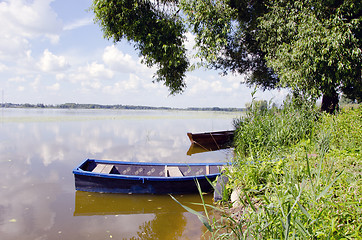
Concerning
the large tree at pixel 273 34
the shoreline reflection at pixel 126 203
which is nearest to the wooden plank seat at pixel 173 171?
the shoreline reflection at pixel 126 203

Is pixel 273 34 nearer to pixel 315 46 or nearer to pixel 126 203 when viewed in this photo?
pixel 315 46

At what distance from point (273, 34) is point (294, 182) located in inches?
379

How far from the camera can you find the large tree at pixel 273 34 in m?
8.80

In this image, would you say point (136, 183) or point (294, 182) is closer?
point (294, 182)

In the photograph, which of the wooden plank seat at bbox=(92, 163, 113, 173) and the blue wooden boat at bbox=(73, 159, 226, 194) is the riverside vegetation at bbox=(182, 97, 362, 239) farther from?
the wooden plank seat at bbox=(92, 163, 113, 173)

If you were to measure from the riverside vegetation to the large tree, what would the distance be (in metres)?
2.34

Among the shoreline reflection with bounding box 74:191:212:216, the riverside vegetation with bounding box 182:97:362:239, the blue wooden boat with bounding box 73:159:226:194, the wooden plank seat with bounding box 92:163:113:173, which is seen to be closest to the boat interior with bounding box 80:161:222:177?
the wooden plank seat with bounding box 92:163:113:173

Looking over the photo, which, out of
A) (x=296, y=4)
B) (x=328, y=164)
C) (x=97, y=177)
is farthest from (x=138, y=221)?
(x=296, y=4)

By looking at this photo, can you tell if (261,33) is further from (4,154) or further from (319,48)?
(4,154)

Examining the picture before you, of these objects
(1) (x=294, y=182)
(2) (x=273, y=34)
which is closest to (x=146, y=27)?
(2) (x=273, y=34)

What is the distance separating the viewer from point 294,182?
290 cm

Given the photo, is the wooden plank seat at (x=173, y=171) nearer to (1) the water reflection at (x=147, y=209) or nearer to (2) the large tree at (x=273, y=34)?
(1) the water reflection at (x=147, y=209)

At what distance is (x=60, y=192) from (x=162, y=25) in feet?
27.6

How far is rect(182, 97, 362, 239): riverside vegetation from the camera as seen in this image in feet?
7.06
